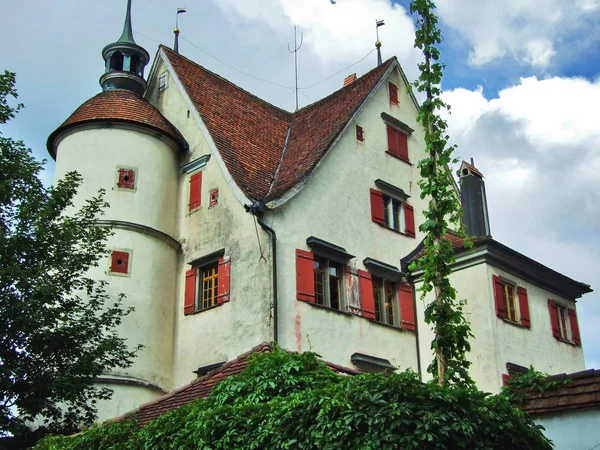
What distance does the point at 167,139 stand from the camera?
23.9 metres

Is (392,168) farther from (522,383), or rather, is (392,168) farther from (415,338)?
(522,383)

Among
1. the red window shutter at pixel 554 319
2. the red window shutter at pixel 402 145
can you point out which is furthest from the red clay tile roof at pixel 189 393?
the red window shutter at pixel 402 145

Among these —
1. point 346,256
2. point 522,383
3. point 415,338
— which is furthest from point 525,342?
point 522,383

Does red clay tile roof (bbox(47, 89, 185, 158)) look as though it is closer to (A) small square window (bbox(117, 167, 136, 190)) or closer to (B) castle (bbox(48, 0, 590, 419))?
(B) castle (bbox(48, 0, 590, 419))

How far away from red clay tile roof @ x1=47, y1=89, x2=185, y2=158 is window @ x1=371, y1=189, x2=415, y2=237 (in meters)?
6.23

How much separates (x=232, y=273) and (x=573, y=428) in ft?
38.4

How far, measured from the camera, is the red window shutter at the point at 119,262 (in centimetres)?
2154

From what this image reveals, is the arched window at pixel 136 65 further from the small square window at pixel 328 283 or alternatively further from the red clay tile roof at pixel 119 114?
the small square window at pixel 328 283

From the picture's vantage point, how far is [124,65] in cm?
2586

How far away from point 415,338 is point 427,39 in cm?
1063

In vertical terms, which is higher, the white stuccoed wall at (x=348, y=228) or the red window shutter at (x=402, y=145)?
the red window shutter at (x=402, y=145)

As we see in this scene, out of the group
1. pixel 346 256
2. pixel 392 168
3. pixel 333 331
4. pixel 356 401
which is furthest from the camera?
pixel 392 168

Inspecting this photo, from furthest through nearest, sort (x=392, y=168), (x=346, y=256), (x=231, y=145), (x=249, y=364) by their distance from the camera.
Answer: (x=392, y=168)
(x=231, y=145)
(x=346, y=256)
(x=249, y=364)

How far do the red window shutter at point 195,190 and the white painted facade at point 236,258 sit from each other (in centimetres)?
18
